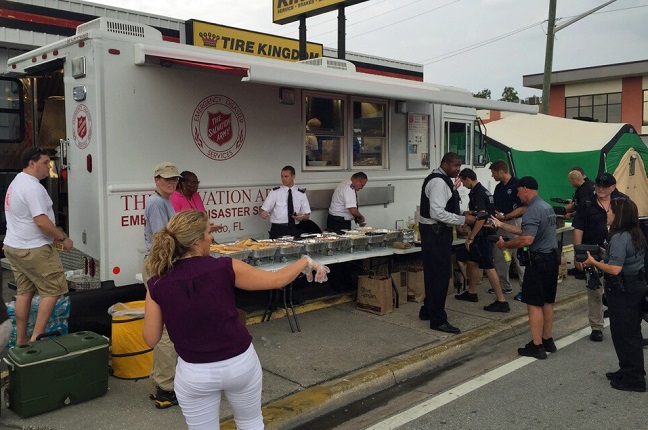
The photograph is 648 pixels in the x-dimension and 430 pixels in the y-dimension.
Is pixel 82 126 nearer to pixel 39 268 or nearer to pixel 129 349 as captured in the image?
pixel 39 268

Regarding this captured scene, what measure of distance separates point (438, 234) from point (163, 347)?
322 cm

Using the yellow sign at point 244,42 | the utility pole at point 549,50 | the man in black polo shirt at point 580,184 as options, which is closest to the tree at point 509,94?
the utility pole at point 549,50

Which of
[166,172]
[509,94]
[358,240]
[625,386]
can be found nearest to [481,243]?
[358,240]

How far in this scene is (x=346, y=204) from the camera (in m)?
7.50

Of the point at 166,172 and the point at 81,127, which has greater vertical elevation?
the point at 81,127

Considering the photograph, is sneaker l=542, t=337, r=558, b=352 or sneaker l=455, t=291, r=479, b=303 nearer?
sneaker l=542, t=337, r=558, b=352

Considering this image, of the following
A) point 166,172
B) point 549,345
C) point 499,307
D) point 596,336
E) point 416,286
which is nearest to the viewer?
point 166,172

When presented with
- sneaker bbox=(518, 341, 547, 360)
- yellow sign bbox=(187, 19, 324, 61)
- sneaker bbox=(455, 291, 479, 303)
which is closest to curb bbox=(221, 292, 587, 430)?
sneaker bbox=(518, 341, 547, 360)

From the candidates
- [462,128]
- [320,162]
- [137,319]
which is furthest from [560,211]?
[137,319]

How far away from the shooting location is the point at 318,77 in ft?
20.6

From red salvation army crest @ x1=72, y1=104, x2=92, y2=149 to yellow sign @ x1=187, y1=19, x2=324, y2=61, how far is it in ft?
24.3

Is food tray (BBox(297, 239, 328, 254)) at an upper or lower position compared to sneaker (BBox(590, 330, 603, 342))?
upper

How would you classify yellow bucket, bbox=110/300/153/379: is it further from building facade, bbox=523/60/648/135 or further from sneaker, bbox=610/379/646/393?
building facade, bbox=523/60/648/135

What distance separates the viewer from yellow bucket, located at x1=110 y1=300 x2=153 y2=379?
15.8 feet
